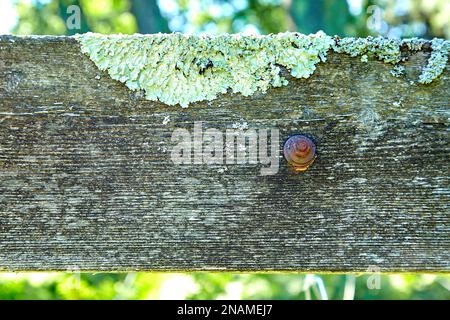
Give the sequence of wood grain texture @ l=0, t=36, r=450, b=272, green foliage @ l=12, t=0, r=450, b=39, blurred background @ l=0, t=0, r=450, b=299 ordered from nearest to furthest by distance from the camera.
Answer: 1. wood grain texture @ l=0, t=36, r=450, b=272
2. blurred background @ l=0, t=0, r=450, b=299
3. green foliage @ l=12, t=0, r=450, b=39

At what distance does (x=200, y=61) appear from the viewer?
146 centimetres

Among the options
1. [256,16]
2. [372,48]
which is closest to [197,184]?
[372,48]

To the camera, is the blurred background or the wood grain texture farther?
the blurred background

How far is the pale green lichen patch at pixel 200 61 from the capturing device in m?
1.43

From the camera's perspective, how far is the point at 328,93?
1.44 meters

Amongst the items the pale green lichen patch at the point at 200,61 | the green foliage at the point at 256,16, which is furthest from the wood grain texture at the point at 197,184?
the green foliage at the point at 256,16

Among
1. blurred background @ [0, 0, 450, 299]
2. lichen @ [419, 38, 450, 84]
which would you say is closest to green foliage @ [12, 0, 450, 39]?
blurred background @ [0, 0, 450, 299]

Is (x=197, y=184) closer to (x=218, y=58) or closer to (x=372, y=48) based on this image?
(x=218, y=58)

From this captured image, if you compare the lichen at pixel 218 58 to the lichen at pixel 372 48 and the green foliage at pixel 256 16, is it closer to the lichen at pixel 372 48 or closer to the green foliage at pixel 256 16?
the lichen at pixel 372 48

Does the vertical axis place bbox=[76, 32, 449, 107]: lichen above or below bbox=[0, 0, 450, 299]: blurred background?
below

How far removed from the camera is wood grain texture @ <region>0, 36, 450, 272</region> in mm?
1378

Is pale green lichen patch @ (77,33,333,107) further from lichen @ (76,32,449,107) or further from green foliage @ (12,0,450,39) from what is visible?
green foliage @ (12,0,450,39)

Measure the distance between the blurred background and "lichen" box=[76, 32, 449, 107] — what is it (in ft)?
0.27
